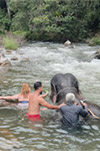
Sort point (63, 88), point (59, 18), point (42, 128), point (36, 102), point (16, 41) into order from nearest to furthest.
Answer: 1. point (42, 128)
2. point (36, 102)
3. point (63, 88)
4. point (16, 41)
5. point (59, 18)

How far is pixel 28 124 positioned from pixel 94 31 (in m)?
23.6

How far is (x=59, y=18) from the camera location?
2686cm

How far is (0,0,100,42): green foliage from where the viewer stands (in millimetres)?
26297

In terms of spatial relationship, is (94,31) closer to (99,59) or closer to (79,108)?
(99,59)

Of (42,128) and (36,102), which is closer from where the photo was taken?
(42,128)

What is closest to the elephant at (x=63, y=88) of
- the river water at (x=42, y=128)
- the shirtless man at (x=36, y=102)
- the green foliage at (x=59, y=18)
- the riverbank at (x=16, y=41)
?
the river water at (x=42, y=128)

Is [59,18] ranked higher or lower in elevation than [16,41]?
higher

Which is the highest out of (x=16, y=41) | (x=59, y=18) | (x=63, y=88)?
(x=63, y=88)

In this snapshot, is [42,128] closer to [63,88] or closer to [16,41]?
[63,88]

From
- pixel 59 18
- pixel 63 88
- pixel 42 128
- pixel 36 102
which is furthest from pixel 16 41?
pixel 42 128

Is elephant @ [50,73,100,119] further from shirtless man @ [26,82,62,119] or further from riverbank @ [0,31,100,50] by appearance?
riverbank @ [0,31,100,50]

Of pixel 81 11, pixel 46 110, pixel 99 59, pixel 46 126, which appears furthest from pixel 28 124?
pixel 81 11

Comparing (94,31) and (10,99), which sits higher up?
(10,99)

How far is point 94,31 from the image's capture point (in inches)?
1128
